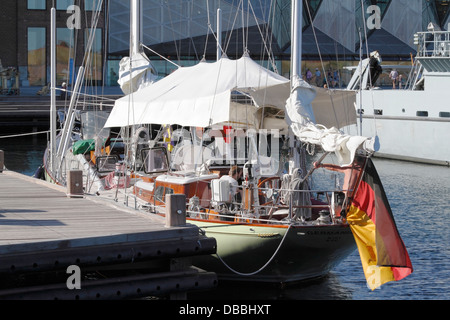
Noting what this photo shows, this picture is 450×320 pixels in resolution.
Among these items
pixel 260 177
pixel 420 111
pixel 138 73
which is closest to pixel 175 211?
pixel 260 177

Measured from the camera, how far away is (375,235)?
53.9ft

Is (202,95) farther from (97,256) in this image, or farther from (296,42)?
(97,256)

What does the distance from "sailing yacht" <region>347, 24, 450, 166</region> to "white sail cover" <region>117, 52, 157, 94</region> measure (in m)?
15.4

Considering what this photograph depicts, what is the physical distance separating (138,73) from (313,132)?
8.11m

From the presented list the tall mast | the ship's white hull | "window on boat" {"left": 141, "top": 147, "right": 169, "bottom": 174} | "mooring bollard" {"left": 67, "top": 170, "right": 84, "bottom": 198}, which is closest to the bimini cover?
the tall mast

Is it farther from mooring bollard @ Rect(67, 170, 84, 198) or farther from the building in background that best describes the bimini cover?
the building in background

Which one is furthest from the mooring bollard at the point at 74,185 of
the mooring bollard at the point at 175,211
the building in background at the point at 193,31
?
the building in background at the point at 193,31

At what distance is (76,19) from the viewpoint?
5591 cm

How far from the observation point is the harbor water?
18.2m

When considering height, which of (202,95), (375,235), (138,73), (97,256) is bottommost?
(375,235)

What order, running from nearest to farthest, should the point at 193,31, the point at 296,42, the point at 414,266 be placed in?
the point at 296,42, the point at 414,266, the point at 193,31

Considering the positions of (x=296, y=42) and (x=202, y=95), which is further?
(x=202, y=95)

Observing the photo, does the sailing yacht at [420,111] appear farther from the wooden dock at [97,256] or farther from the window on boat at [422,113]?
the wooden dock at [97,256]

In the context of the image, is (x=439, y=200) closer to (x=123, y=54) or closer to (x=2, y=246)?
(x=2, y=246)
